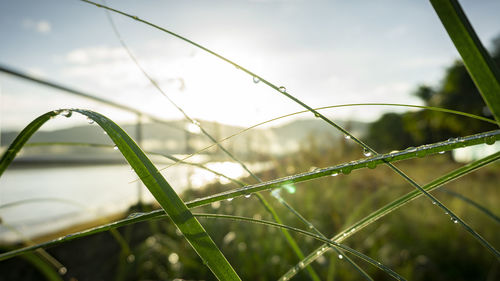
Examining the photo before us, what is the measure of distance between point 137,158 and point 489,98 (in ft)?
1.14

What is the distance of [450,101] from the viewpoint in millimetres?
17141

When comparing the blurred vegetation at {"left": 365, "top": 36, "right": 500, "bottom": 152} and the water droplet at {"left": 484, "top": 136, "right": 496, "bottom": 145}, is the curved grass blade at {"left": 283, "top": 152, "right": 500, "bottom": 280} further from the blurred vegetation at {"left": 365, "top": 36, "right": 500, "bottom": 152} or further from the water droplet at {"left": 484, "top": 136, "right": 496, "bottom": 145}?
the blurred vegetation at {"left": 365, "top": 36, "right": 500, "bottom": 152}

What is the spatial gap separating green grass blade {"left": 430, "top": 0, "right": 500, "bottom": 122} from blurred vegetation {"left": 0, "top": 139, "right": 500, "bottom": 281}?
59 centimetres

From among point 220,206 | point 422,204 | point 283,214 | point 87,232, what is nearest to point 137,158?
point 87,232

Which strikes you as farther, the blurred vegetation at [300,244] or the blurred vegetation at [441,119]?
the blurred vegetation at [441,119]

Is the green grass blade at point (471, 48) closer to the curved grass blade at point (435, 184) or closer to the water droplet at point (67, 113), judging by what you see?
the curved grass blade at point (435, 184)

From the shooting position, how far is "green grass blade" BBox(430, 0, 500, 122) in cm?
29

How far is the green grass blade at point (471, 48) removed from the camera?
29 cm

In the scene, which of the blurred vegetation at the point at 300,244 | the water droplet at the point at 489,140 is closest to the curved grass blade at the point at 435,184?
the water droplet at the point at 489,140

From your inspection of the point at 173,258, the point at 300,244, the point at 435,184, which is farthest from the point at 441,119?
the point at 435,184

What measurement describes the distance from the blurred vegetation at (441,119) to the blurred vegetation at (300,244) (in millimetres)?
12583

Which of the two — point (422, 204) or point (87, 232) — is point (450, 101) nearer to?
point (422, 204)

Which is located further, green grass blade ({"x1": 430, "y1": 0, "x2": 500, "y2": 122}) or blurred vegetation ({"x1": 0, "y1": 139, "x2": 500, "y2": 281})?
blurred vegetation ({"x1": 0, "y1": 139, "x2": 500, "y2": 281})

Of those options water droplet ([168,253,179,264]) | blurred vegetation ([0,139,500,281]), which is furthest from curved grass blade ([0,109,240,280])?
water droplet ([168,253,179,264])
